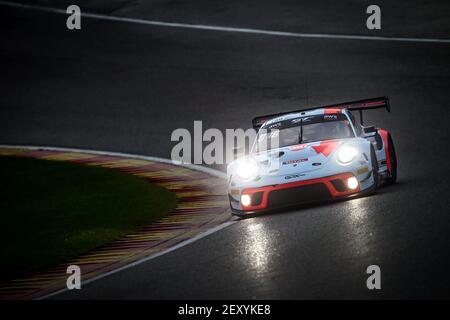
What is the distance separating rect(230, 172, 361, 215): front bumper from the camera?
1007 cm

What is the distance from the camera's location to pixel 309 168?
1012 cm

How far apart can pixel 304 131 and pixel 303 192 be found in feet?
4.92

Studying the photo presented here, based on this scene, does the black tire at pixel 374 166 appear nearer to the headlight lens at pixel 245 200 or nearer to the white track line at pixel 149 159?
the headlight lens at pixel 245 200

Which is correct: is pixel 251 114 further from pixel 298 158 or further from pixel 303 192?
pixel 303 192

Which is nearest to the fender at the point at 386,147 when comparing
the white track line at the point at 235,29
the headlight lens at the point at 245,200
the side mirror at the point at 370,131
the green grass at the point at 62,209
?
the side mirror at the point at 370,131

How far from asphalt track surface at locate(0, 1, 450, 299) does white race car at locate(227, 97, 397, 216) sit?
21 centimetres

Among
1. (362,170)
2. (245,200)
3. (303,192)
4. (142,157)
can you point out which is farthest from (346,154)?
(142,157)

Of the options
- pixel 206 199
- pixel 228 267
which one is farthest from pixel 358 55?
pixel 228 267

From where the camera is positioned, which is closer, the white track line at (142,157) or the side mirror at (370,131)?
the side mirror at (370,131)

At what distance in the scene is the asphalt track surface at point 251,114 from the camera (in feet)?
24.8

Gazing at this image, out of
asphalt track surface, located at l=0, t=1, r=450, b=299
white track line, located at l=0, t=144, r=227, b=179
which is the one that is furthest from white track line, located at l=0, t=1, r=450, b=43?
white track line, located at l=0, t=144, r=227, b=179

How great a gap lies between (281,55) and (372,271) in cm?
1422

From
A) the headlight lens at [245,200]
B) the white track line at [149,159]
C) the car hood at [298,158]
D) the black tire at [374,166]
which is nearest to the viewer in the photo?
the white track line at [149,159]

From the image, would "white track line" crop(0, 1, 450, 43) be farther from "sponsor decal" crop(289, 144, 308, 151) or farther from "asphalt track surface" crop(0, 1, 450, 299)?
"sponsor decal" crop(289, 144, 308, 151)
